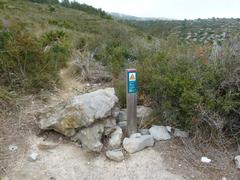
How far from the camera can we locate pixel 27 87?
445 cm

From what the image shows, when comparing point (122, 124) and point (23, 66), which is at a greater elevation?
point (23, 66)

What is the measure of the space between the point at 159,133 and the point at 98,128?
0.89 metres

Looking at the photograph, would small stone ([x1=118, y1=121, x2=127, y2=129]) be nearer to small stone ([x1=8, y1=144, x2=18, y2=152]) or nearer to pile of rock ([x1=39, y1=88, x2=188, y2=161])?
pile of rock ([x1=39, y1=88, x2=188, y2=161])

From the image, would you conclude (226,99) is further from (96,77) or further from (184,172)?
(96,77)

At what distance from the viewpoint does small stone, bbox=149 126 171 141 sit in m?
3.15

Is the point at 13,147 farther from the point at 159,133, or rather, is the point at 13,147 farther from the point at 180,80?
the point at 180,80

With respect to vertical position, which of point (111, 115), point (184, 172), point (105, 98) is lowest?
point (184, 172)

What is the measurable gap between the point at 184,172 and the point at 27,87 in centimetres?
336

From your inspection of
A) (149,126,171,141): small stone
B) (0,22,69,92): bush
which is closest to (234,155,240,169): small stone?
(149,126,171,141): small stone

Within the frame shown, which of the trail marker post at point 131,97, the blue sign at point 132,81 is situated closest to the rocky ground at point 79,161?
the trail marker post at point 131,97

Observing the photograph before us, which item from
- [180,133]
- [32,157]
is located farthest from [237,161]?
[32,157]

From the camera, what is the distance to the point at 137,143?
9.50 feet

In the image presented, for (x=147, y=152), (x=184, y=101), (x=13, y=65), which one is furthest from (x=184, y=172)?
(x=13, y=65)

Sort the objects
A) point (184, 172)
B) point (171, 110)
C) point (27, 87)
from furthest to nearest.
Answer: point (27, 87) < point (171, 110) < point (184, 172)
